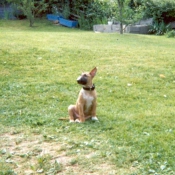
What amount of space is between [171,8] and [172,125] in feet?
39.6

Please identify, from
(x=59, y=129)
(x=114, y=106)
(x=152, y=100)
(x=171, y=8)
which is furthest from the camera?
(x=171, y=8)

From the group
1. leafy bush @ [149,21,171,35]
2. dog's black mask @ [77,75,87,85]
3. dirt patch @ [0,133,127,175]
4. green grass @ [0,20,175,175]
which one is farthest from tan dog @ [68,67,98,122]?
leafy bush @ [149,21,171,35]

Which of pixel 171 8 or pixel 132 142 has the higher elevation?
pixel 171 8

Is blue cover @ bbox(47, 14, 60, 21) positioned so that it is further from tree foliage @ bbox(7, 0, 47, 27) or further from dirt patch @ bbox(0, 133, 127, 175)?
dirt patch @ bbox(0, 133, 127, 175)

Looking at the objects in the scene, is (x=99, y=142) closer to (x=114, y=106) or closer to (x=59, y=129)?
(x=59, y=129)

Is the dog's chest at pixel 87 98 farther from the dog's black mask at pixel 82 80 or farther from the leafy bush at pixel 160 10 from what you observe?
the leafy bush at pixel 160 10

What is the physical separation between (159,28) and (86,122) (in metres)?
12.1

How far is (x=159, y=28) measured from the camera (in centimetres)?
1584

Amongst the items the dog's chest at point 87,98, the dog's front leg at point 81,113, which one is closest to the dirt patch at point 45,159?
the dog's front leg at point 81,113

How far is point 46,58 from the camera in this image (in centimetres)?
837

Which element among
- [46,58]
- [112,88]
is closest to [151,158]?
[112,88]

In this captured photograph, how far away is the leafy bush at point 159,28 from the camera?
15.7m

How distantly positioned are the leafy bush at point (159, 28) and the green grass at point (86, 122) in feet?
20.8

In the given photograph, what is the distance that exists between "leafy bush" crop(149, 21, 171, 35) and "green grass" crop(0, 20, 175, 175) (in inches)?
250
